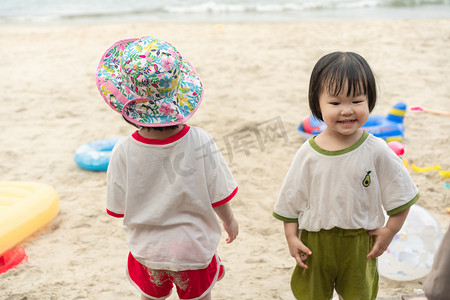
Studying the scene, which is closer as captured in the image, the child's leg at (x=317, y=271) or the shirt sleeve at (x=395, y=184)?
the shirt sleeve at (x=395, y=184)

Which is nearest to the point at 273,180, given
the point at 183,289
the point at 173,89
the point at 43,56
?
the point at 183,289

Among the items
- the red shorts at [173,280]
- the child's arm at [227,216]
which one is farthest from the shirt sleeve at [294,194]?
the red shorts at [173,280]

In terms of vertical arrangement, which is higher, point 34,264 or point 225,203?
point 225,203

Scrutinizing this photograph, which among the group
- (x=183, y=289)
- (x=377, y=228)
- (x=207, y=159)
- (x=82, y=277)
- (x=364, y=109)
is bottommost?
(x=82, y=277)

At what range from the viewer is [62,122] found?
232 inches

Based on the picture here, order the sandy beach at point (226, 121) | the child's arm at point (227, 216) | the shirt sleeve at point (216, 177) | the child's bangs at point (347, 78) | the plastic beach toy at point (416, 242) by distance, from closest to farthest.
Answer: the child's bangs at point (347, 78) → the shirt sleeve at point (216, 177) → the child's arm at point (227, 216) → the plastic beach toy at point (416, 242) → the sandy beach at point (226, 121)

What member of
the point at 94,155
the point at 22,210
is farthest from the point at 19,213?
the point at 94,155

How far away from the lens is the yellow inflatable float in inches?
137

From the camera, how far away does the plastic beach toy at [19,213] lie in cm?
346

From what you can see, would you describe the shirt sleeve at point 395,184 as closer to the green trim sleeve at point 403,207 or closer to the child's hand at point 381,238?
the green trim sleeve at point 403,207

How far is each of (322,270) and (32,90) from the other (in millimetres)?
5793

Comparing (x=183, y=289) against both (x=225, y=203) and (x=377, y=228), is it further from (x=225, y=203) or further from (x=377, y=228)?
(x=377, y=228)

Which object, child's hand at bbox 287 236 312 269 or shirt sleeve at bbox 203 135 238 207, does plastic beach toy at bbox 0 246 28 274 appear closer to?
shirt sleeve at bbox 203 135 238 207

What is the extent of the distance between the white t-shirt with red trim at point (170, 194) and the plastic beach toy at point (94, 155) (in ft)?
8.44
